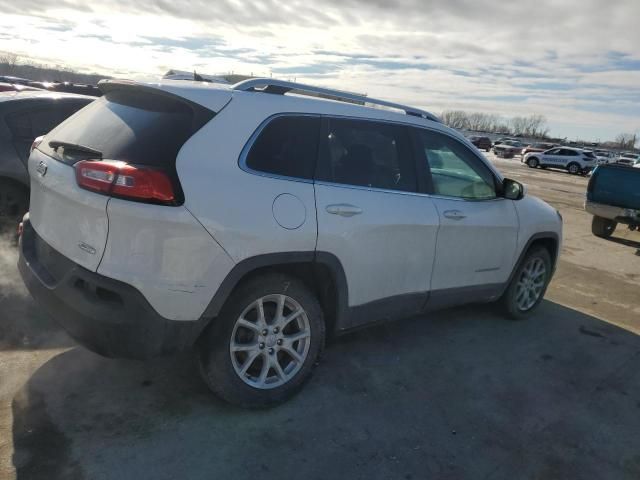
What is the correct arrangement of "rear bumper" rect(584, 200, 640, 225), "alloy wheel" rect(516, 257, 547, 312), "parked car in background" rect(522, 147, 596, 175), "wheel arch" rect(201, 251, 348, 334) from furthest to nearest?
1. "parked car in background" rect(522, 147, 596, 175)
2. "rear bumper" rect(584, 200, 640, 225)
3. "alloy wheel" rect(516, 257, 547, 312)
4. "wheel arch" rect(201, 251, 348, 334)

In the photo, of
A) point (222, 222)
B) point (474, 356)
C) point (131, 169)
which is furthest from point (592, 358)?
point (131, 169)

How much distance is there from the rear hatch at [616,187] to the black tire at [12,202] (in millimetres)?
9367

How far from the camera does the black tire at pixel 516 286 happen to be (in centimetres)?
488

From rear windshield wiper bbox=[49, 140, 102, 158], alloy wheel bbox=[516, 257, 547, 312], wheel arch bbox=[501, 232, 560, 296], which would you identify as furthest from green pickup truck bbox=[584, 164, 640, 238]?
rear windshield wiper bbox=[49, 140, 102, 158]

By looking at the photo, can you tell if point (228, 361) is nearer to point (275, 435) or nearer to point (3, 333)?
point (275, 435)

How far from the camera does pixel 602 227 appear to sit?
10336 millimetres

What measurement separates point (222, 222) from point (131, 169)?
504 mm

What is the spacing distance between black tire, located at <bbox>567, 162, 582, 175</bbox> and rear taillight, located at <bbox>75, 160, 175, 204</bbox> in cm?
3806

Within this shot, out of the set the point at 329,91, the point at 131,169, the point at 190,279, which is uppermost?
the point at 329,91

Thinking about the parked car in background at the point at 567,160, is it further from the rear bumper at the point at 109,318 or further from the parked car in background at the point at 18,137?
the rear bumper at the point at 109,318

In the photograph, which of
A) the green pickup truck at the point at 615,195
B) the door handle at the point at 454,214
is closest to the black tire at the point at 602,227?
the green pickup truck at the point at 615,195

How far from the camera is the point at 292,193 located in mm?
2994

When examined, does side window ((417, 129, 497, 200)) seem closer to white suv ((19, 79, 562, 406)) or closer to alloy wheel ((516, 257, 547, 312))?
white suv ((19, 79, 562, 406))

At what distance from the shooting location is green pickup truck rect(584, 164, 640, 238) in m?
9.52
